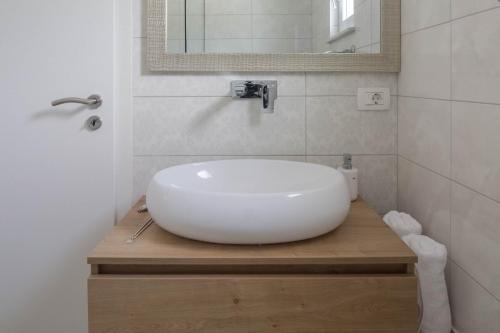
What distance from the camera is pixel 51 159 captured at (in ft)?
5.08

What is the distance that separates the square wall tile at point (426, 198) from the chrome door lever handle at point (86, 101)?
3.40 ft

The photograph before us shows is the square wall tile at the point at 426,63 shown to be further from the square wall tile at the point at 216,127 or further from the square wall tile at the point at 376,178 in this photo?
the square wall tile at the point at 216,127

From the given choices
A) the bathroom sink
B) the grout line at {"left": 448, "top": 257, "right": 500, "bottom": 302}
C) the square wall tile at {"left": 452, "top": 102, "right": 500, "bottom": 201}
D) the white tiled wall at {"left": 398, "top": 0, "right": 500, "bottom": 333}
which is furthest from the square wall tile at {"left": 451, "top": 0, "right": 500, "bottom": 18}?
the grout line at {"left": 448, "top": 257, "right": 500, "bottom": 302}

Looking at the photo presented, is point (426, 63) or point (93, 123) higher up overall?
point (426, 63)

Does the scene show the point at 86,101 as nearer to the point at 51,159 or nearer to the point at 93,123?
the point at 93,123

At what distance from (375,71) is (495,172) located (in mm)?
678

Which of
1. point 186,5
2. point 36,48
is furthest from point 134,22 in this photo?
point 36,48

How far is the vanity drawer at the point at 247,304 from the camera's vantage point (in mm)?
990

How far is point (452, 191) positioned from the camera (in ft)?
3.93

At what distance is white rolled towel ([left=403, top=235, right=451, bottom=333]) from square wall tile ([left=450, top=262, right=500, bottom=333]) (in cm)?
3

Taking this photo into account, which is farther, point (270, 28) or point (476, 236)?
point (270, 28)

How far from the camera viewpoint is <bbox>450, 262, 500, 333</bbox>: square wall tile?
101cm

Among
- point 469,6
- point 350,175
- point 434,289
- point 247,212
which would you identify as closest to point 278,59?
point 350,175

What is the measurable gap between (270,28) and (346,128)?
427mm
